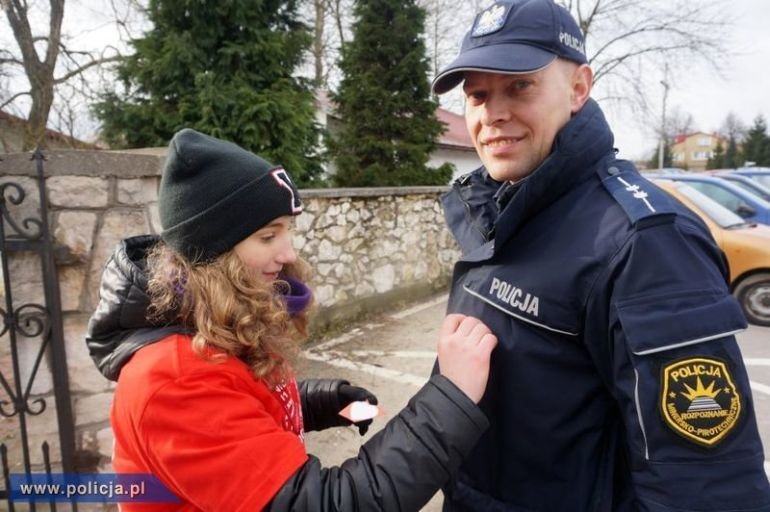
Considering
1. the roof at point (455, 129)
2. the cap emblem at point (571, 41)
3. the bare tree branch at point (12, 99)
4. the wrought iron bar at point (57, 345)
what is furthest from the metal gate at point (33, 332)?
the roof at point (455, 129)

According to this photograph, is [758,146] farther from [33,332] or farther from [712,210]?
[33,332]

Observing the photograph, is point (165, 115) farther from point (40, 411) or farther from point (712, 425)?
point (712, 425)

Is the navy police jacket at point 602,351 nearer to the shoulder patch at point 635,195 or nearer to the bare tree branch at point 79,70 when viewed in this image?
the shoulder patch at point 635,195

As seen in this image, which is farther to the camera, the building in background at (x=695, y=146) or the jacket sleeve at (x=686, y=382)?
the building in background at (x=695, y=146)

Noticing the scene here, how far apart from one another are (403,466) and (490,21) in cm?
107

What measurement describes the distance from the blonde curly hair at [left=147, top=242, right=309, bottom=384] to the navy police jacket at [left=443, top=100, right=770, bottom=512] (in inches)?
19.7

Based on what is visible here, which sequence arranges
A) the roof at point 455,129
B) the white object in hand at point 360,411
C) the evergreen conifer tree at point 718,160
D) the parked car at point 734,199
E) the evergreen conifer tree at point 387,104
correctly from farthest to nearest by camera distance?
the evergreen conifer tree at point 718,160 → the roof at point 455,129 → the evergreen conifer tree at point 387,104 → the parked car at point 734,199 → the white object in hand at point 360,411

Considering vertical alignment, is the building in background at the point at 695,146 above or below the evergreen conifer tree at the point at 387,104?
above

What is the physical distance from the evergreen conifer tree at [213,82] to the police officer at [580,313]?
16.5ft

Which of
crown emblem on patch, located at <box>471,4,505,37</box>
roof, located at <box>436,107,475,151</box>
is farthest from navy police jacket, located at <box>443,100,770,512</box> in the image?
roof, located at <box>436,107,475,151</box>

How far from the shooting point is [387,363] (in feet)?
15.1

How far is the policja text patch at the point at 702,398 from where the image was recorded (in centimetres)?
85

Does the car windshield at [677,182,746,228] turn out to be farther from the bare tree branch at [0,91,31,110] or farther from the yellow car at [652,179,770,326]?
the bare tree branch at [0,91,31,110]

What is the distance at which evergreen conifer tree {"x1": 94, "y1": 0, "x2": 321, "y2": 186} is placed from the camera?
573cm
